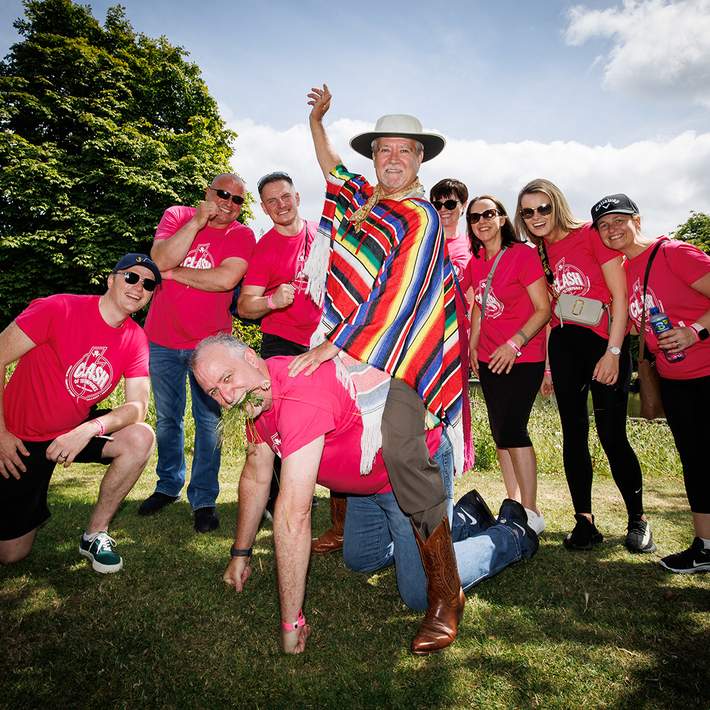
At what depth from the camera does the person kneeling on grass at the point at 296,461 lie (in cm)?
230

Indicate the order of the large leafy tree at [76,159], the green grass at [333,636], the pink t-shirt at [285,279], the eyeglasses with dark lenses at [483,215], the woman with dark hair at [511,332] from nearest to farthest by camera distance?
1. the green grass at [333,636]
2. the woman with dark hair at [511,332]
3. the eyeglasses with dark lenses at [483,215]
4. the pink t-shirt at [285,279]
5. the large leafy tree at [76,159]

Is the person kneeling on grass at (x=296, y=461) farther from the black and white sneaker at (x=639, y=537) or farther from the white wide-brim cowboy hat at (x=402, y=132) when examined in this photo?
the white wide-brim cowboy hat at (x=402, y=132)

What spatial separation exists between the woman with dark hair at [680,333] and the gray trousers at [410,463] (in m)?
1.93

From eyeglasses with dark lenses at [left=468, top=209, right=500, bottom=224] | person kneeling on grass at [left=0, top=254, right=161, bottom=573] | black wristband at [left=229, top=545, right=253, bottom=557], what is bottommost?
black wristband at [left=229, top=545, right=253, bottom=557]

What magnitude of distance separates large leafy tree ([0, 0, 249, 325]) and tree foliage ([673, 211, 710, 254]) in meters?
31.8

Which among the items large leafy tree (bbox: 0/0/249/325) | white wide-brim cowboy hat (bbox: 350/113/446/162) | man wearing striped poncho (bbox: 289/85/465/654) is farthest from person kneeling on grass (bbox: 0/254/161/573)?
large leafy tree (bbox: 0/0/249/325)

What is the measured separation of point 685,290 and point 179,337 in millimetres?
3961

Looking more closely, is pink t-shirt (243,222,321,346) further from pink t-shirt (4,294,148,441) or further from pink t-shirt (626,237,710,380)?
pink t-shirt (626,237,710,380)

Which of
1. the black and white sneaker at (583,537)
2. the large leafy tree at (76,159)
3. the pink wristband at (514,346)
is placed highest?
the large leafy tree at (76,159)

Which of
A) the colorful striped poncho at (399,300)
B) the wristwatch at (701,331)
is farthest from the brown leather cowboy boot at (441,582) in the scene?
the wristwatch at (701,331)

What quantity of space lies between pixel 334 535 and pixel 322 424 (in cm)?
189

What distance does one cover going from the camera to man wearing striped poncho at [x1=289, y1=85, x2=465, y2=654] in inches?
99.8

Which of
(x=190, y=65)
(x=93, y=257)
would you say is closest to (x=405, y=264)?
(x=93, y=257)

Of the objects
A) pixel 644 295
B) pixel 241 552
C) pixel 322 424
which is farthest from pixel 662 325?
pixel 241 552
